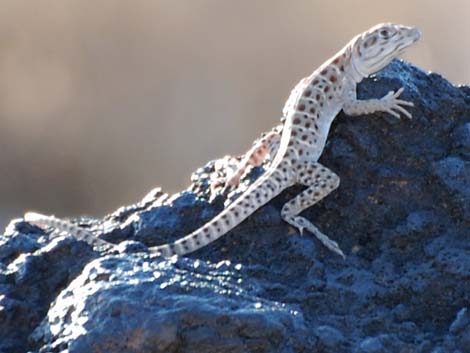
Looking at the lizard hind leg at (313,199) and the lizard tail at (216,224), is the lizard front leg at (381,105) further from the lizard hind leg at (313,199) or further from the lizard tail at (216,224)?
the lizard tail at (216,224)

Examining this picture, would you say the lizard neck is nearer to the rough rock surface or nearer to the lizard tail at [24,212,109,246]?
the rough rock surface

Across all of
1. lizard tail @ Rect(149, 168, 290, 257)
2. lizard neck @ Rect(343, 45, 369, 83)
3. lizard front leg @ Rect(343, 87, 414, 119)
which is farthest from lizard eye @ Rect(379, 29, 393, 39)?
lizard tail @ Rect(149, 168, 290, 257)

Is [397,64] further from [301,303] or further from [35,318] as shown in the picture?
[35,318]

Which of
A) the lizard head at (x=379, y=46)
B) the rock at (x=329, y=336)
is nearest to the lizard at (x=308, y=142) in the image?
the lizard head at (x=379, y=46)

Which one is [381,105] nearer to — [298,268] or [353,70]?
[353,70]

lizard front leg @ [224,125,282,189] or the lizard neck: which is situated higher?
the lizard neck

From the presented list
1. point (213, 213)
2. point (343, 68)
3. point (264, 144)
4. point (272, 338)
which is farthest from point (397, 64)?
point (272, 338)

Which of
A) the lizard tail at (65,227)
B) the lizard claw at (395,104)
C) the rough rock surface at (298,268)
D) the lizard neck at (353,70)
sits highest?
the lizard neck at (353,70)
